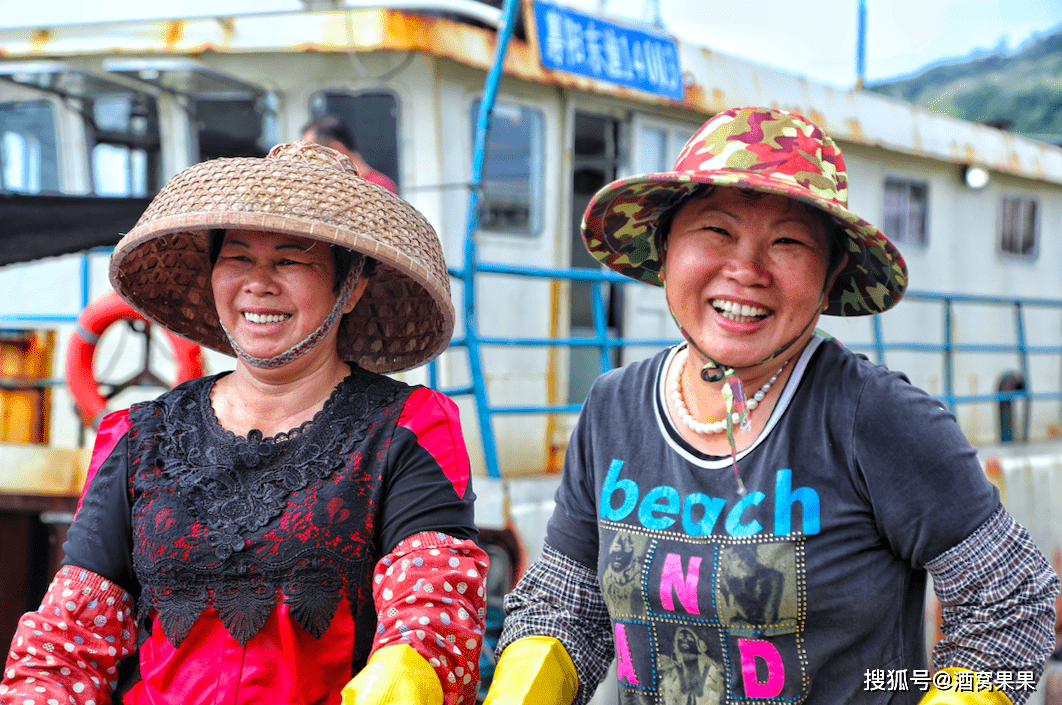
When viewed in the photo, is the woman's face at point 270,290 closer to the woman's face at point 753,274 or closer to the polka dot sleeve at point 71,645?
the polka dot sleeve at point 71,645

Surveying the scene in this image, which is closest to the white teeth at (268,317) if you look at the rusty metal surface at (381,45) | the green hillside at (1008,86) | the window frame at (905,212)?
the rusty metal surface at (381,45)

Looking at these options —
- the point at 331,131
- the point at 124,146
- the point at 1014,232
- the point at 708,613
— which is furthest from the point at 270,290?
the point at 1014,232

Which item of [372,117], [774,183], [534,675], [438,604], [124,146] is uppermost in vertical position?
Result: [372,117]

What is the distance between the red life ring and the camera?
3.72 metres

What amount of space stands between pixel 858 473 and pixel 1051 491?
201 inches

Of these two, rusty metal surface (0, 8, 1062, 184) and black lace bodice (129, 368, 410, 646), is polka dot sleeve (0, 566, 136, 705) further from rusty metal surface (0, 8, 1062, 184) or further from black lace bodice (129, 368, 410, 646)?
rusty metal surface (0, 8, 1062, 184)

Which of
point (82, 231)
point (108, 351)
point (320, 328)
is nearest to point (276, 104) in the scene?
point (82, 231)

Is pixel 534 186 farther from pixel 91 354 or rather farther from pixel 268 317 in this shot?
pixel 268 317

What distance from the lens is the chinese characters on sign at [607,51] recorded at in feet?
15.6

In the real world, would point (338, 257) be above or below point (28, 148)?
below

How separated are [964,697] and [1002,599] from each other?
0.16 meters

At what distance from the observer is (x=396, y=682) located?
4.50ft

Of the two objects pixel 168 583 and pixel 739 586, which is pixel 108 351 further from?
pixel 739 586

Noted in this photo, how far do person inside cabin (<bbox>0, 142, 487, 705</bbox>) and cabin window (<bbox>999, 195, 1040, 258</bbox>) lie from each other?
766cm
